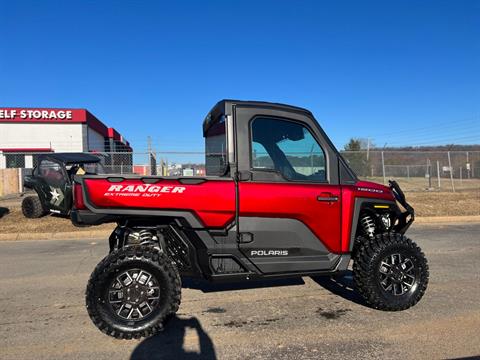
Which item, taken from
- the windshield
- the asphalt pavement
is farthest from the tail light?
the windshield

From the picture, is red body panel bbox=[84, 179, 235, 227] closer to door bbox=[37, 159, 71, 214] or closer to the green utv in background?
the green utv in background

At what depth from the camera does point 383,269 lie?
459 centimetres

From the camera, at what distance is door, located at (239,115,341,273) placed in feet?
13.8

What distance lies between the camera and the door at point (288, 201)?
420cm

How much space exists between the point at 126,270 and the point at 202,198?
95 cm

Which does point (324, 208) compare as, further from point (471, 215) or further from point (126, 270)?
point (471, 215)

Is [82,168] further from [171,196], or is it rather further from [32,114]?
[32,114]

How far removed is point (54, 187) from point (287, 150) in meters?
9.18

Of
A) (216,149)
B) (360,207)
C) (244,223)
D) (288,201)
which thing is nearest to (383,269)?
(360,207)

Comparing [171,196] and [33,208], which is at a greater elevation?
[171,196]

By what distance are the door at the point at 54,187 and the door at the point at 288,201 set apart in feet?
28.0

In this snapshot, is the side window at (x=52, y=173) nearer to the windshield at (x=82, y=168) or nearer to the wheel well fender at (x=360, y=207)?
the windshield at (x=82, y=168)

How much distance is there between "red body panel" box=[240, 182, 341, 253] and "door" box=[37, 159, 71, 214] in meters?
8.59

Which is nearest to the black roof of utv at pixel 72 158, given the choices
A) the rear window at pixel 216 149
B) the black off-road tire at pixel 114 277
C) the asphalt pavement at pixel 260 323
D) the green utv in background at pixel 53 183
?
the green utv in background at pixel 53 183
